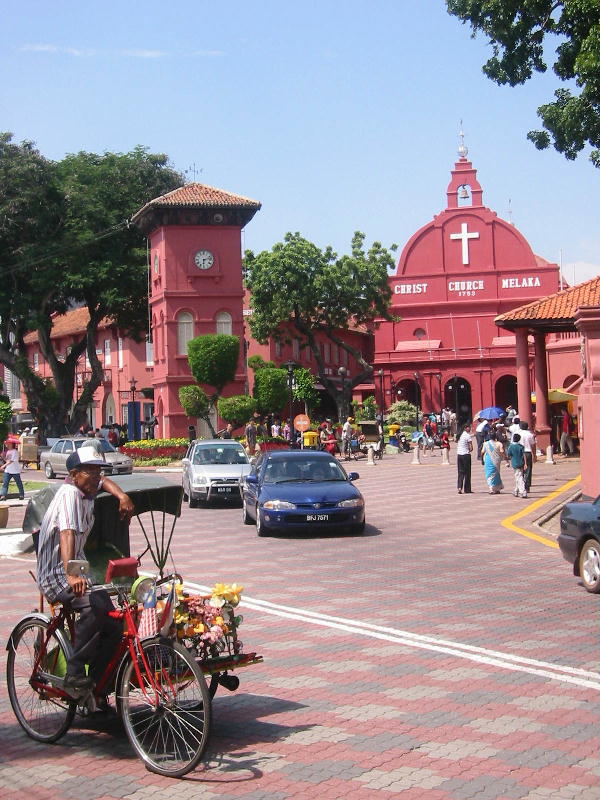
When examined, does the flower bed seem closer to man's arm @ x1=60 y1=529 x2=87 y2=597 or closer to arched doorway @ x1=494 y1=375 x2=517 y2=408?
arched doorway @ x1=494 y1=375 x2=517 y2=408

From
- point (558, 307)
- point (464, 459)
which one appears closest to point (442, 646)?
point (464, 459)

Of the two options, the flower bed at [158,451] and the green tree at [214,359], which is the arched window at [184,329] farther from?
the flower bed at [158,451]

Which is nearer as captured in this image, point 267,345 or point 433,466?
point 433,466

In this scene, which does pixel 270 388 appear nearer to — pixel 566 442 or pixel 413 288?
pixel 566 442

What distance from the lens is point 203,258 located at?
179 ft

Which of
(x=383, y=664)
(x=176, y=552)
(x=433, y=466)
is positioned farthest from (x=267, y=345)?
(x=383, y=664)

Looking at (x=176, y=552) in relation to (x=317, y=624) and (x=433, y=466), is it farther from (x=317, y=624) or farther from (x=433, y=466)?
(x=433, y=466)

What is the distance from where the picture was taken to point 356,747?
21.3ft

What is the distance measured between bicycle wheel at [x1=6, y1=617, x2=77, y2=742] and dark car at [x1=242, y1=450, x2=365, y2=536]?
11454 mm

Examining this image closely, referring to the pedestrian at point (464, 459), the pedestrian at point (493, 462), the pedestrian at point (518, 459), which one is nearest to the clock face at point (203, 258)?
the pedestrian at point (464, 459)

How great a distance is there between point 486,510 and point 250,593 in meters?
11.7

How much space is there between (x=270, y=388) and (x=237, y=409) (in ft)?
20.2

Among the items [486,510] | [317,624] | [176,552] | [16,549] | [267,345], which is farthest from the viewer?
[267,345]

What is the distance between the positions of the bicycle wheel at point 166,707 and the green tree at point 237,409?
1614 inches
